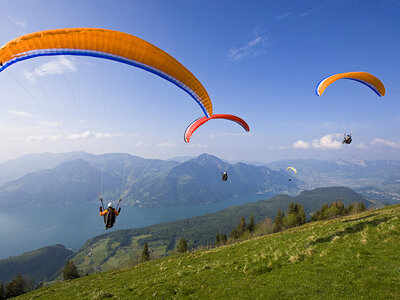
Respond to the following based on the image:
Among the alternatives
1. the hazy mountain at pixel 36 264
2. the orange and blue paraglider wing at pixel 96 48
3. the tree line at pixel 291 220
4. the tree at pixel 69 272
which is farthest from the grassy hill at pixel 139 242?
the orange and blue paraglider wing at pixel 96 48

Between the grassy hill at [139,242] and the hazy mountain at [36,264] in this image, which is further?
the grassy hill at [139,242]

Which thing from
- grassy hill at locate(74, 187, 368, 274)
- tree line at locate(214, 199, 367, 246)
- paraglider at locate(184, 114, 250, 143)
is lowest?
grassy hill at locate(74, 187, 368, 274)

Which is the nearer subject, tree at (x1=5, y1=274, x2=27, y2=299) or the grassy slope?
the grassy slope

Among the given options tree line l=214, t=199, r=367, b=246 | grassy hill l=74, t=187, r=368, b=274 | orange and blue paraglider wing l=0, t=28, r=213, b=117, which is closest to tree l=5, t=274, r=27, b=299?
tree line l=214, t=199, r=367, b=246

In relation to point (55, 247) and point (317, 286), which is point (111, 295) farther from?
point (55, 247)

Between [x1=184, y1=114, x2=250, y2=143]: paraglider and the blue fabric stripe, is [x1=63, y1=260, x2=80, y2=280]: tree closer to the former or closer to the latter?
[x1=184, y1=114, x2=250, y2=143]: paraglider

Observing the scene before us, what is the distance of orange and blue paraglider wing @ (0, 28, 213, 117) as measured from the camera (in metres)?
8.07

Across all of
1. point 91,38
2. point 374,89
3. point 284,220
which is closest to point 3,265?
point 284,220

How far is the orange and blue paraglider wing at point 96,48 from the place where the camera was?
8.07 metres

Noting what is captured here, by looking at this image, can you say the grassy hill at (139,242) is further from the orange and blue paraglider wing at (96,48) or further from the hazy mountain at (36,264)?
the orange and blue paraglider wing at (96,48)

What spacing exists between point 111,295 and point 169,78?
12944mm

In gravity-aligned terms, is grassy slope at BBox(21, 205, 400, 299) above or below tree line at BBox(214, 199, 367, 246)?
above

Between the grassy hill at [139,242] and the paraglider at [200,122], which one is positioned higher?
the paraglider at [200,122]

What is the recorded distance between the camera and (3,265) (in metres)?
128
